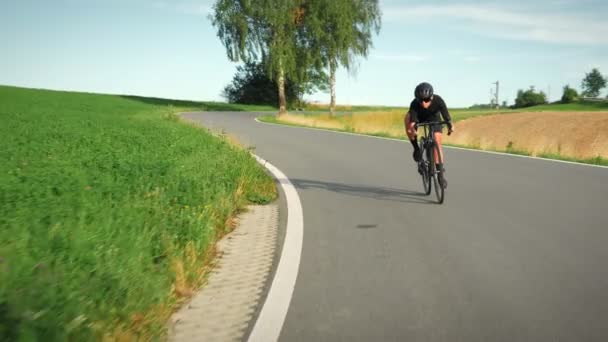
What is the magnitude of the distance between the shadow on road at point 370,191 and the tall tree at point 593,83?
155 meters

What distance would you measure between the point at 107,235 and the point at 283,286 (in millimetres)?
1489

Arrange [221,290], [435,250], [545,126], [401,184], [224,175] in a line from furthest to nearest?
[545,126], [401,184], [224,175], [435,250], [221,290]

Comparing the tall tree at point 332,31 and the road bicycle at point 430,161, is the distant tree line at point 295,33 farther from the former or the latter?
the road bicycle at point 430,161

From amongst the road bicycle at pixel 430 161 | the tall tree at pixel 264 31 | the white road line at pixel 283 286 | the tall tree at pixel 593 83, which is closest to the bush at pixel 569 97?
the tall tree at pixel 593 83

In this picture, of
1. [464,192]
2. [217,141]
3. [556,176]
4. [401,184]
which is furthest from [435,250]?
[217,141]

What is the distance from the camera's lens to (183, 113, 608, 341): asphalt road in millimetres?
3699

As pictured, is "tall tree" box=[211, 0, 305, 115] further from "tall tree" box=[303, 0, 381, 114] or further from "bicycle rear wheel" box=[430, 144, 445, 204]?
"bicycle rear wheel" box=[430, 144, 445, 204]

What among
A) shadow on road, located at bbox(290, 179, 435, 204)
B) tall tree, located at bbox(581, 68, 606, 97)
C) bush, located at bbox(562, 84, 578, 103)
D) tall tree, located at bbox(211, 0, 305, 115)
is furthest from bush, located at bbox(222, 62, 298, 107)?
tall tree, located at bbox(581, 68, 606, 97)

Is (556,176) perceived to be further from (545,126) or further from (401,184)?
(545,126)

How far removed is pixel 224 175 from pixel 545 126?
2906cm

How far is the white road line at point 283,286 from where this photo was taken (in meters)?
3.60

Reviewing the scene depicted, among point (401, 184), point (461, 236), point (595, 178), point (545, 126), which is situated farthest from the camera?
point (545, 126)

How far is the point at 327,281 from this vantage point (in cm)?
461

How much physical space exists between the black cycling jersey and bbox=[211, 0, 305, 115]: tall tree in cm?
3299
